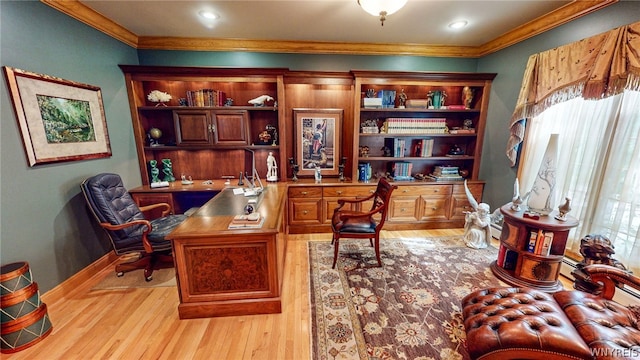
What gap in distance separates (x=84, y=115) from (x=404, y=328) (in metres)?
Answer: 3.62

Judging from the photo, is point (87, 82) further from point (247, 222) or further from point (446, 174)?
point (446, 174)

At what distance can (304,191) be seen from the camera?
328 centimetres

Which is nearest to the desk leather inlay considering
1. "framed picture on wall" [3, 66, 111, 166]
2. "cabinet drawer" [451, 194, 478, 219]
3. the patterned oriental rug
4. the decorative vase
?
the patterned oriental rug

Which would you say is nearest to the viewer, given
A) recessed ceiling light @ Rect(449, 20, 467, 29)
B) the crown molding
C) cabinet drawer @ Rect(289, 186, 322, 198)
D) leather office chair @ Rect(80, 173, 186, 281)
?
leather office chair @ Rect(80, 173, 186, 281)

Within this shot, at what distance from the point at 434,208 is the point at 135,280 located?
12.6 feet

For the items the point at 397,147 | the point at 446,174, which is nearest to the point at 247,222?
the point at 397,147

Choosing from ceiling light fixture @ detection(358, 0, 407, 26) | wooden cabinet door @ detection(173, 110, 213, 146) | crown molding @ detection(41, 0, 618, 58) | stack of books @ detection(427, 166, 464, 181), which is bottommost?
stack of books @ detection(427, 166, 464, 181)

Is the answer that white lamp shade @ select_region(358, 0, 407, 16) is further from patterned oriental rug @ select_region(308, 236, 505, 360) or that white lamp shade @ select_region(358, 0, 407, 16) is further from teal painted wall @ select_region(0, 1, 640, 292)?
patterned oriental rug @ select_region(308, 236, 505, 360)

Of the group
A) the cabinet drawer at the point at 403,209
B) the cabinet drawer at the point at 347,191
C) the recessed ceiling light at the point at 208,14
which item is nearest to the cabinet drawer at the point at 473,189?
the cabinet drawer at the point at 403,209

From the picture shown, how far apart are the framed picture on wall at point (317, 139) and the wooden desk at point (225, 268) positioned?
1.76 m

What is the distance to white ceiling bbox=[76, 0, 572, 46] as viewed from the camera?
2.30 meters

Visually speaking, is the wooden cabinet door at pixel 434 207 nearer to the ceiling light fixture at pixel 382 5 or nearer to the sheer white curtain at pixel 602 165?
the sheer white curtain at pixel 602 165

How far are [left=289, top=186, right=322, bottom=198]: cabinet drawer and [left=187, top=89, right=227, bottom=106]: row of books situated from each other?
160 centimetres

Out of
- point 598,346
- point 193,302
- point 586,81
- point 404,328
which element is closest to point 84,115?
point 193,302
